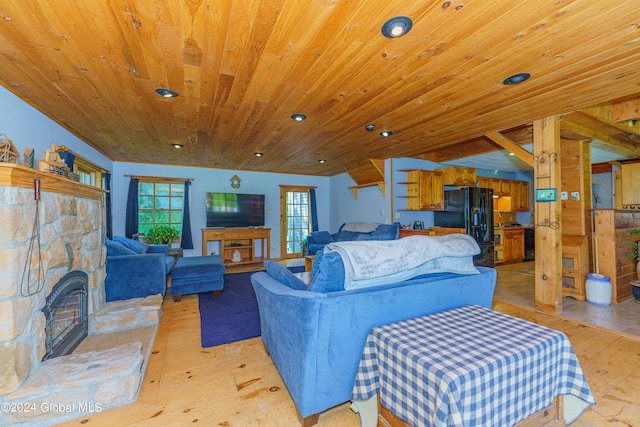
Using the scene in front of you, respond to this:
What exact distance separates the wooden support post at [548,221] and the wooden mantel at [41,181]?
15.2 feet

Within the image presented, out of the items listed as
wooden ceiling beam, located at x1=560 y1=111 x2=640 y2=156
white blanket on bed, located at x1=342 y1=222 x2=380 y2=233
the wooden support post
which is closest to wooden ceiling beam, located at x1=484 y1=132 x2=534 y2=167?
the wooden support post

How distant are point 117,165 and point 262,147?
347 centimetres

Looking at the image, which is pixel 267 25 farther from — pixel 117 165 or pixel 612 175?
pixel 612 175

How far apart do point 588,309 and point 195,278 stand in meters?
4.90

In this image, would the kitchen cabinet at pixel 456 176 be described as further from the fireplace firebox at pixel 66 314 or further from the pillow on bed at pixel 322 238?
the fireplace firebox at pixel 66 314

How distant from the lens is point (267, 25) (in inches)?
58.5

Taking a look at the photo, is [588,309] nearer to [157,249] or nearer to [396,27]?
[396,27]

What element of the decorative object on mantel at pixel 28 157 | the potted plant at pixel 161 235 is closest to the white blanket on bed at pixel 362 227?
the potted plant at pixel 161 235

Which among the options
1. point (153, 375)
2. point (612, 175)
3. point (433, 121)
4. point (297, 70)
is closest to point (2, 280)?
point (153, 375)

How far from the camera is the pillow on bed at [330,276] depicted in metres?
1.51

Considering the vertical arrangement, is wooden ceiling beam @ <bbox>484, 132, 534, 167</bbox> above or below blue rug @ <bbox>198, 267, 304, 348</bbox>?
above

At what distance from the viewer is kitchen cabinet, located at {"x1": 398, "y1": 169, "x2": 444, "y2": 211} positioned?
16.6 ft

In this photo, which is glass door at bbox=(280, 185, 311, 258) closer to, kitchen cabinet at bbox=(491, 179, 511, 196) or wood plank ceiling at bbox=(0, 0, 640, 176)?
wood plank ceiling at bbox=(0, 0, 640, 176)

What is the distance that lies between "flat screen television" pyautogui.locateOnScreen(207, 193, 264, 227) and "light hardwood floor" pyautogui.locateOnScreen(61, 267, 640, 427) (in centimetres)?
354
